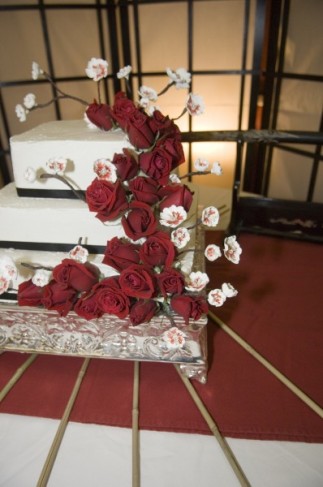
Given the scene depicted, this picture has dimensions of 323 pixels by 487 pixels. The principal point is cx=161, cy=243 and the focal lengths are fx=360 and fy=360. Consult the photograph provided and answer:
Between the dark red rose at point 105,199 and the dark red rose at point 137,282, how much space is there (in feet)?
0.43

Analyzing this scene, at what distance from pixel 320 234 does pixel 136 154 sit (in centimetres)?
111

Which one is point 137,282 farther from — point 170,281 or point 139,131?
point 139,131

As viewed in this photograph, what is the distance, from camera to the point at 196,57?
9.21 feet

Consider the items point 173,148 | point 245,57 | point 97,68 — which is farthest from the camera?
point 245,57

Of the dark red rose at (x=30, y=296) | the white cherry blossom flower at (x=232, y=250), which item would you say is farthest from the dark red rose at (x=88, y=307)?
the white cherry blossom flower at (x=232, y=250)

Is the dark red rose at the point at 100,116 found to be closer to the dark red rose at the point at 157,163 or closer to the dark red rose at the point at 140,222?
the dark red rose at the point at 157,163

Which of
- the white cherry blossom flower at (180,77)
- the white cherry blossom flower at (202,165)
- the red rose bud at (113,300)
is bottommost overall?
the red rose bud at (113,300)

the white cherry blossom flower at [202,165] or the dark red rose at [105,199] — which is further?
the white cherry blossom flower at [202,165]

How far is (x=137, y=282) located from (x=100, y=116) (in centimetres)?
48

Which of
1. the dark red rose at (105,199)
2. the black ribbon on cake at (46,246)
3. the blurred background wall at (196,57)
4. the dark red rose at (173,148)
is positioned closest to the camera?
the dark red rose at (105,199)

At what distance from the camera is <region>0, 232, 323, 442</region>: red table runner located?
36.0 inches

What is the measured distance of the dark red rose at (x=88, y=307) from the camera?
84cm

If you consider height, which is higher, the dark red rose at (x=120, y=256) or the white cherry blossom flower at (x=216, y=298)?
the dark red rose at (x=120, y=256)

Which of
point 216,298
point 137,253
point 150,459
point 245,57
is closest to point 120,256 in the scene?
point 137,253
